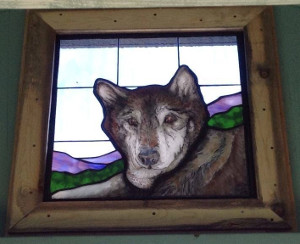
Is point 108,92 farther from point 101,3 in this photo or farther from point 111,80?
point 101,3

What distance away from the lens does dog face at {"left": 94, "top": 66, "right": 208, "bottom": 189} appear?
2248mm

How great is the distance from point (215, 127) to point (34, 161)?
2.49 feet

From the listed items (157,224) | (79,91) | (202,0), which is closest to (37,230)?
(157,224)

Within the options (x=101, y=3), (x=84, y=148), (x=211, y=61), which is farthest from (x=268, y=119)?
(x=101, y=3)

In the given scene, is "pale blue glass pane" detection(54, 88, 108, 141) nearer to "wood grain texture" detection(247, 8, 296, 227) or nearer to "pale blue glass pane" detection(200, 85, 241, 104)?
"pale blue glass pane" detection(200, 85, 241, 104)

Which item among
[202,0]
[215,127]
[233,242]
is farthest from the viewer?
[215,127]

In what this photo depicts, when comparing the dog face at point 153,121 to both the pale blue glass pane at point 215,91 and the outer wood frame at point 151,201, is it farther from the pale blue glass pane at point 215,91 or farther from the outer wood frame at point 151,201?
the outer wood frame at point 151,201

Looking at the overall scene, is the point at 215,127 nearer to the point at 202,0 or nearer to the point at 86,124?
the point at 86,124

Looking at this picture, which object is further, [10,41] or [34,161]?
[10,41]

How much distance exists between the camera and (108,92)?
2377 millimetres

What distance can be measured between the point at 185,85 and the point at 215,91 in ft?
0.43

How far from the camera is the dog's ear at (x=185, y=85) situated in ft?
7.75

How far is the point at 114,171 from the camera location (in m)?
2.24

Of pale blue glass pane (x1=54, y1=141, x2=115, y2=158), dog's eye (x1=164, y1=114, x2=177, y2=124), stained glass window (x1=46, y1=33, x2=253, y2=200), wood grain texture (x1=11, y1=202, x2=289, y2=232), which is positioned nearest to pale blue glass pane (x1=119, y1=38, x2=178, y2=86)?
stained glass window (x1=46, y1=33, x2=253, y2=200)
